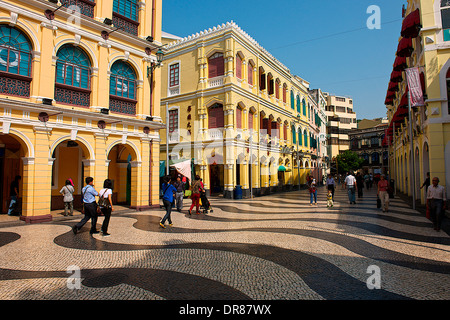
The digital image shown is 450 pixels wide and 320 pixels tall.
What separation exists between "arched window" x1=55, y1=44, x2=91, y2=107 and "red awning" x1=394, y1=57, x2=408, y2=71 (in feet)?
67.8

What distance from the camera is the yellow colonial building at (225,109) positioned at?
20.8 meters

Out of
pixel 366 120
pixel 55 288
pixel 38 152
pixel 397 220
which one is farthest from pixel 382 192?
pixel 366 120

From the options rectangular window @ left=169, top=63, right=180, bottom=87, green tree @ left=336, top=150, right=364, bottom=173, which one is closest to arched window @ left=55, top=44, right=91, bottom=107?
rectangular window @ left=169, top=63, right=180, bottom=87

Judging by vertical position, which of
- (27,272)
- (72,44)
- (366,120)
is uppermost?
(366,120)

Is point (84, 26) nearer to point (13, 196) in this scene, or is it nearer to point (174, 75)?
point (13, 196)

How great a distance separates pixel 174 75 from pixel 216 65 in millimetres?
4528

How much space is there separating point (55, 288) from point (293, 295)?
3838 mm

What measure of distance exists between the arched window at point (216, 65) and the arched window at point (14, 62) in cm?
1329

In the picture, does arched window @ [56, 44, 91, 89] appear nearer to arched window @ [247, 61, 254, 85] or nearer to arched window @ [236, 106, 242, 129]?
arched window @ [236, 106, 242, 129]

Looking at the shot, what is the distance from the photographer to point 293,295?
158 inches

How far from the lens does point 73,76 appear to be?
40.1 feet

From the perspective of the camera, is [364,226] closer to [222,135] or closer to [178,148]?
[222,135]

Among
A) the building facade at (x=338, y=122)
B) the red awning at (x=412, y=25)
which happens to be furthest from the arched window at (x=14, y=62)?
the building facade at (x=338, y=122)

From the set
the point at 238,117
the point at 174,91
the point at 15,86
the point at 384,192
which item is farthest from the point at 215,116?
the point at 15,86
